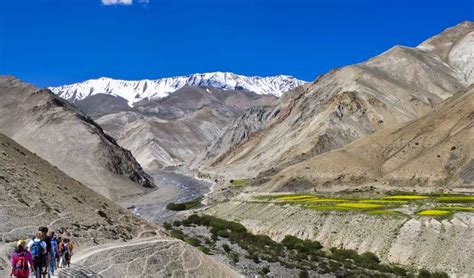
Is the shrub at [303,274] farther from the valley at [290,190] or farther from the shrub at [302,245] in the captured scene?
the shrub at [302,245]

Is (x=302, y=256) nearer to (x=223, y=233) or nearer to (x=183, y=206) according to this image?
(x=223, y=233)

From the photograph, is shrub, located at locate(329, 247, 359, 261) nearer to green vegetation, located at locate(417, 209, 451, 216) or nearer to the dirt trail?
green vegetation, located at locate(417, 209, 451, 216)

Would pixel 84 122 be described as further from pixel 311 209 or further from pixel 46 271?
pixel 46 271

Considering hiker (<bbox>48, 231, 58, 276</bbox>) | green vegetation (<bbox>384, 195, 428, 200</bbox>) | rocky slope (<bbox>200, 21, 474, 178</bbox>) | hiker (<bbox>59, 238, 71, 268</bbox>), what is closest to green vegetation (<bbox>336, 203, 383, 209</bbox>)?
green vegetation (<bbox>384, 195, 428, 200</bbox>)

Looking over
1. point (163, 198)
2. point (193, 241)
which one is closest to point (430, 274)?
point (193, 241)

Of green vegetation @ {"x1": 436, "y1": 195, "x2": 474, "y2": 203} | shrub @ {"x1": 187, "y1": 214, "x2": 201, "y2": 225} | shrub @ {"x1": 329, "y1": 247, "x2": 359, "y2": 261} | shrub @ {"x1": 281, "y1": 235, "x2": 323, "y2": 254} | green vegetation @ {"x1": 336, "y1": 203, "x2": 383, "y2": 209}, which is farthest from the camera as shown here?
shrub @ {"x1": 187, "y1": 214, "x2": 201, "y2": 225}

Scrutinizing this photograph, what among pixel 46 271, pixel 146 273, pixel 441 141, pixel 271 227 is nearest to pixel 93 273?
pixel 146 273
